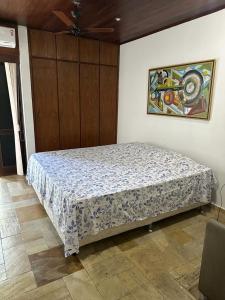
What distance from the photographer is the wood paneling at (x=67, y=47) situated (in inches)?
160

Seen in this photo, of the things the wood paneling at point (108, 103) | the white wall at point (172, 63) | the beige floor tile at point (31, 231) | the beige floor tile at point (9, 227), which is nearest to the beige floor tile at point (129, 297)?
the beige floor tile at point (31, 231)

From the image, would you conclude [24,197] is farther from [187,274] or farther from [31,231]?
[187,274]

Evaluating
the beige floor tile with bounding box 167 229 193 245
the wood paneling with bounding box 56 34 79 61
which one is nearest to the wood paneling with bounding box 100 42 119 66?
the wood paneling with bounding box 56 34 79 61

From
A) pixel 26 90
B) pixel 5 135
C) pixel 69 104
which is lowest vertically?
pixel 5 135

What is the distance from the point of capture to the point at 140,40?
4.12 metres

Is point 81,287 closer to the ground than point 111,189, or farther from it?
closer to the ground

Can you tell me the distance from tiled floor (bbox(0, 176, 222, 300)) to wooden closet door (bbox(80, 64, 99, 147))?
2290 mm

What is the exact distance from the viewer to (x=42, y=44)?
392cm

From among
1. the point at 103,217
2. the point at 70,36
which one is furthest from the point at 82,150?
the point at 70,36

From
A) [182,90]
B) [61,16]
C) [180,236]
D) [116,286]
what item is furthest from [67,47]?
[116,286]

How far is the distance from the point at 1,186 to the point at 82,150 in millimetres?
1535

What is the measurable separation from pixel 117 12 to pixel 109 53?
163 centimetres

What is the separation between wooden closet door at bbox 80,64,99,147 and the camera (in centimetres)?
448

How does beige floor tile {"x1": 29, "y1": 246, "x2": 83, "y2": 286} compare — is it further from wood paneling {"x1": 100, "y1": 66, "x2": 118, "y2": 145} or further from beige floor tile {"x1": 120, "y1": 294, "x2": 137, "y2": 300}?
wood paneling {"x1": 100, "y1": 66, "x2": 118, "y2": 145}
